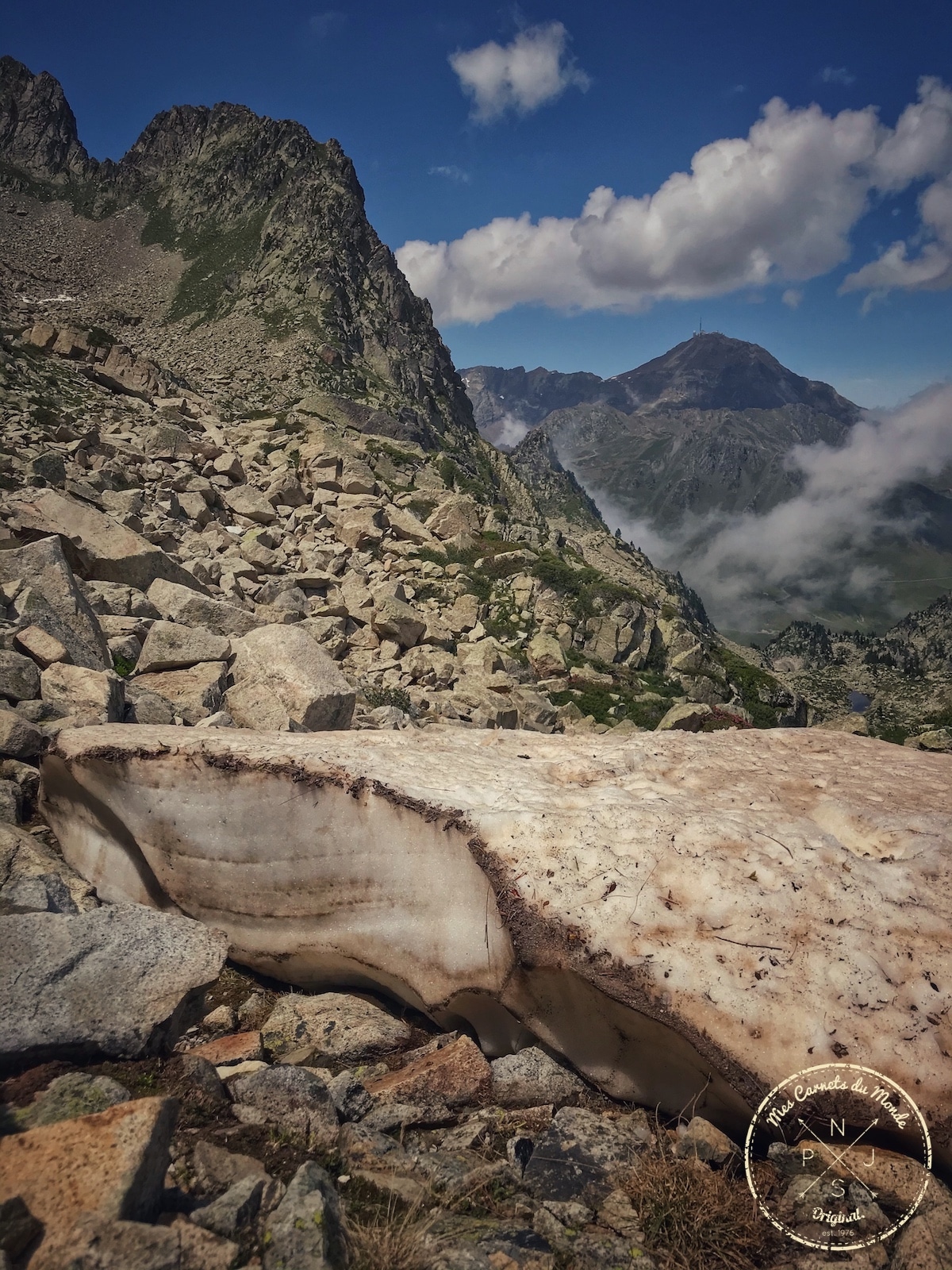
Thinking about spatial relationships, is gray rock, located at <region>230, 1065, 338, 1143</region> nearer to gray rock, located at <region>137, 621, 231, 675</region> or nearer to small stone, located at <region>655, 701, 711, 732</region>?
gray rock, located at <region>137, 621, 231, 675</region>

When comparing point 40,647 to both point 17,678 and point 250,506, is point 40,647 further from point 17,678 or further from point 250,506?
point 250,506

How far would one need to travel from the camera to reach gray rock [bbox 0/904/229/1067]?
371 cm

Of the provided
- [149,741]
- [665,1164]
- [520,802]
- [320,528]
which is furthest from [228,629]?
[320,528]

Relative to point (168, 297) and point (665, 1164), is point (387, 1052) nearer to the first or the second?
point (665, 1164)

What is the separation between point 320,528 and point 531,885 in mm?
22014

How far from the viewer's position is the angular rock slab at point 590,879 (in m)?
4.02

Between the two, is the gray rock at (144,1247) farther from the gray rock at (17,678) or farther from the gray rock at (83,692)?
the gray rock at (17,678)

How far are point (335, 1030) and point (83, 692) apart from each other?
4974 mm

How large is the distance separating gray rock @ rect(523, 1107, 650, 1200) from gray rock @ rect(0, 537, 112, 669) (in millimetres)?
7475

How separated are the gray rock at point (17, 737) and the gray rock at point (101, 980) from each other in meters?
2.84

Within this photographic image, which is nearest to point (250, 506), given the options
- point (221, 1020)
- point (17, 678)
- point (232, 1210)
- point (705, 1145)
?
point (17, 678)

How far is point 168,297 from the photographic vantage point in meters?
78.6

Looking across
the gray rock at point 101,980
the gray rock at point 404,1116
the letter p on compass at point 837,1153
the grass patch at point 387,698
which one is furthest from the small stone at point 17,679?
the letter p on compass at point 837,1153

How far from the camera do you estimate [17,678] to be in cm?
736
